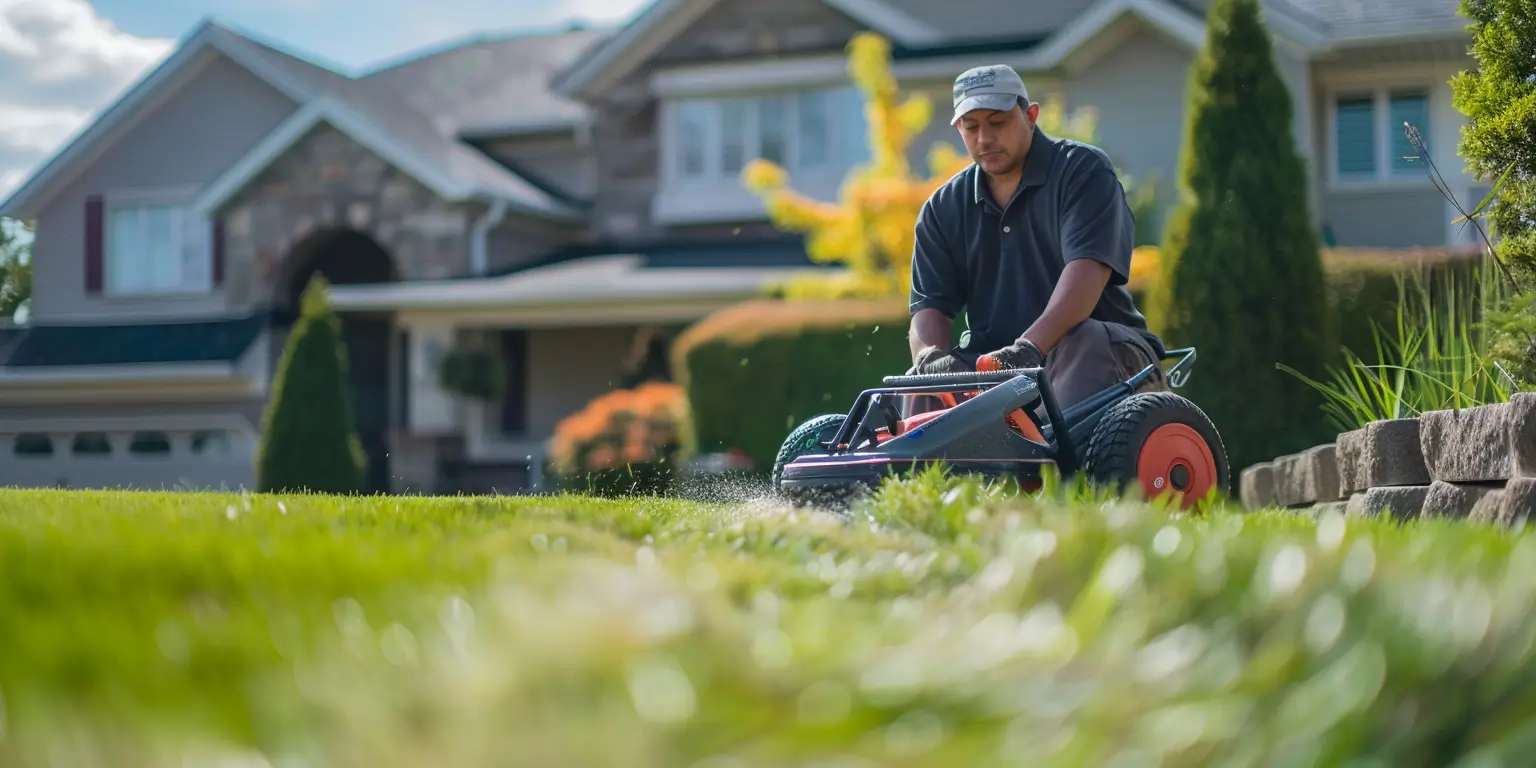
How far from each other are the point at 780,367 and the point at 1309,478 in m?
6.21

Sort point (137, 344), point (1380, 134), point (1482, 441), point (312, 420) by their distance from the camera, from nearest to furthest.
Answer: point (1482, 441), point (312, 420), point (1380, 134), point (137, 344)

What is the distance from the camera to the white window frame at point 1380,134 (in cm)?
1767

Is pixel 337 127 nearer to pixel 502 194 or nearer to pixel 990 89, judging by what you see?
pixel 502 194

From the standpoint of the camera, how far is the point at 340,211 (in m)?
21.4

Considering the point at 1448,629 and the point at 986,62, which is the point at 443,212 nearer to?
the point at 986,62

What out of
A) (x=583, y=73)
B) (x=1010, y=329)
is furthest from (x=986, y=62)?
(x=1010, y=329)

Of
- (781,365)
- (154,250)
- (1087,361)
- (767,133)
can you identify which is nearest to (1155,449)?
(1087,361)

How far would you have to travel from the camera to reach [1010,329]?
18.2 feet

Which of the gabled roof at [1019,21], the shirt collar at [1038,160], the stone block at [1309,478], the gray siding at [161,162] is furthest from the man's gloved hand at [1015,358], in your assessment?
the gray siding at [161,162]

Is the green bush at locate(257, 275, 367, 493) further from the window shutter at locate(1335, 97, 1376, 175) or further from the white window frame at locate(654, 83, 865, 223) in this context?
A: the window shutter at locate(1335, 97, 1376, 175)

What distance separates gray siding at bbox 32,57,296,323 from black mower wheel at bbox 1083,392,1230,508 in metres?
20.0

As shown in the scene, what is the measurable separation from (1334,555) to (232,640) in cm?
144

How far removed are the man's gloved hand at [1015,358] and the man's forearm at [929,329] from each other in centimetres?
79

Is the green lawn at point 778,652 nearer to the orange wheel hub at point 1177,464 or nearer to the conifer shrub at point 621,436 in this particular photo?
the orange wheel hub at point 1177,464
